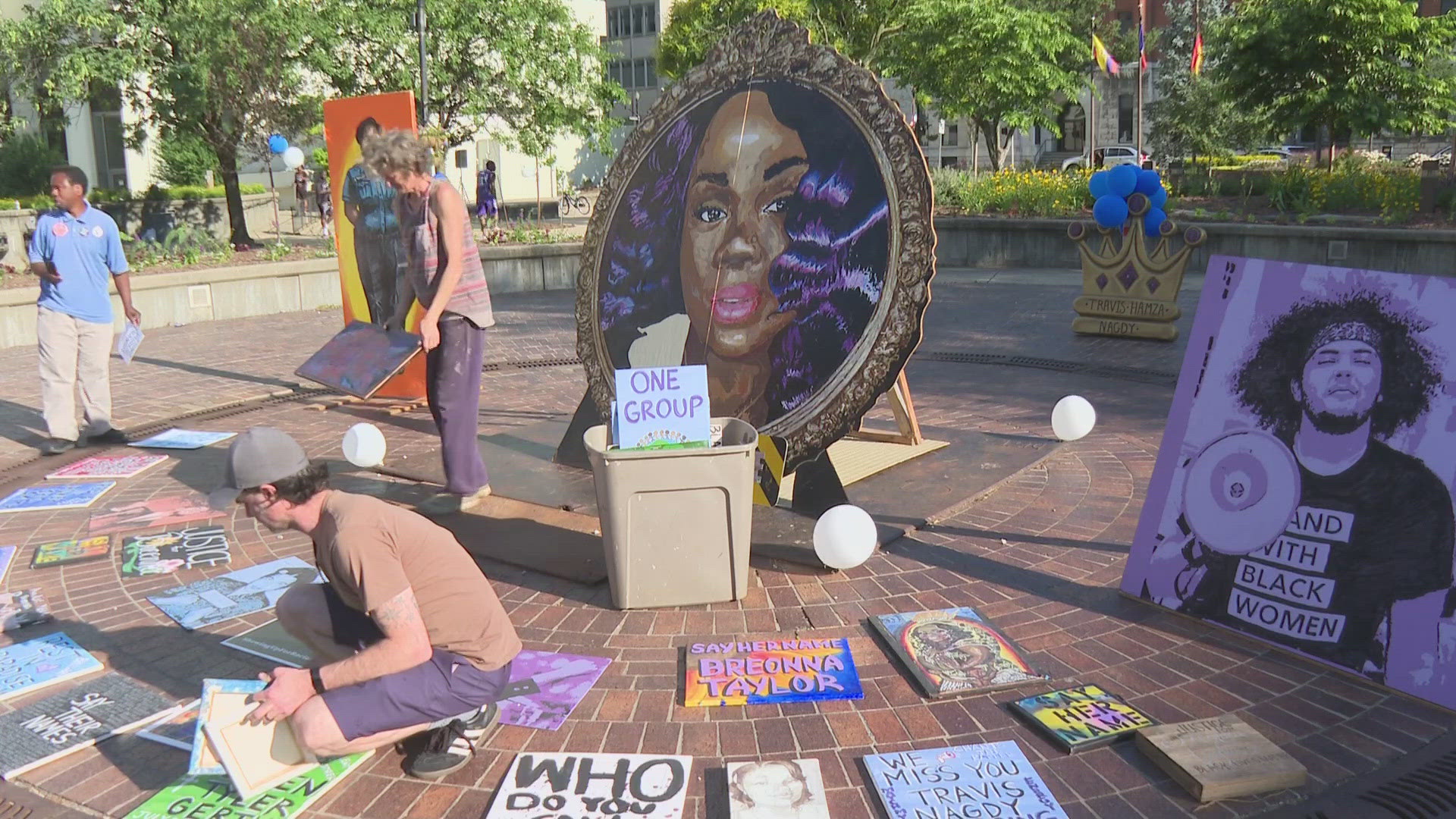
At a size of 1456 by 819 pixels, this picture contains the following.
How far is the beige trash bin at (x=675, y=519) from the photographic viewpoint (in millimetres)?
4328

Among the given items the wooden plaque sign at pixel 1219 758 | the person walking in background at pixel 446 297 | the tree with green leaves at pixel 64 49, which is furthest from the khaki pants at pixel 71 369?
the tree with green leaves at pixel 64 49

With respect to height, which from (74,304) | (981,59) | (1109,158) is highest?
(981,59)

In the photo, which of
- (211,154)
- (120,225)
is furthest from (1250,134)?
(120,225)

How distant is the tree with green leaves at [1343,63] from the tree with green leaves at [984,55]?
12.0 feet

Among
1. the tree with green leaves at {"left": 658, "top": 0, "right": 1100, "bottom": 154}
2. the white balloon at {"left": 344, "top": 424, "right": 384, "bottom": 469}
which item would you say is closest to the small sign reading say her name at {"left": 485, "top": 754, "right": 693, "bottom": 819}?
the white balloon at {"left": 344, "top": 424, "right": 384, "bottom": 469}

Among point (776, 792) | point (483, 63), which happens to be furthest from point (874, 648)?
point (483, 63)

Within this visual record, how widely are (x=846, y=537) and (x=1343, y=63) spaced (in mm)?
19311

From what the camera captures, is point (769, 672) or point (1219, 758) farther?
point (769, 672)

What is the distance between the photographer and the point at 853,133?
540 cm

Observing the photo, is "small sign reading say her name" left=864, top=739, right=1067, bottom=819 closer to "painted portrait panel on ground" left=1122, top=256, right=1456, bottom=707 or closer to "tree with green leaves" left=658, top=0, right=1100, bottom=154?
"painted portrait panel on ground" left=1122, top=256, right=1456, bottom=707

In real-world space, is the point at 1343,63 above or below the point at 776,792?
above

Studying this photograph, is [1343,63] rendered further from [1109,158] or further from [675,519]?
[675,519]

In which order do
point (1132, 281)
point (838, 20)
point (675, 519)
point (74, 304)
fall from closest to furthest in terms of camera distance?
point (675, 519), point (74, 304), point (1132, 281), point (838, 20)

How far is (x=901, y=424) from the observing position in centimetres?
682
